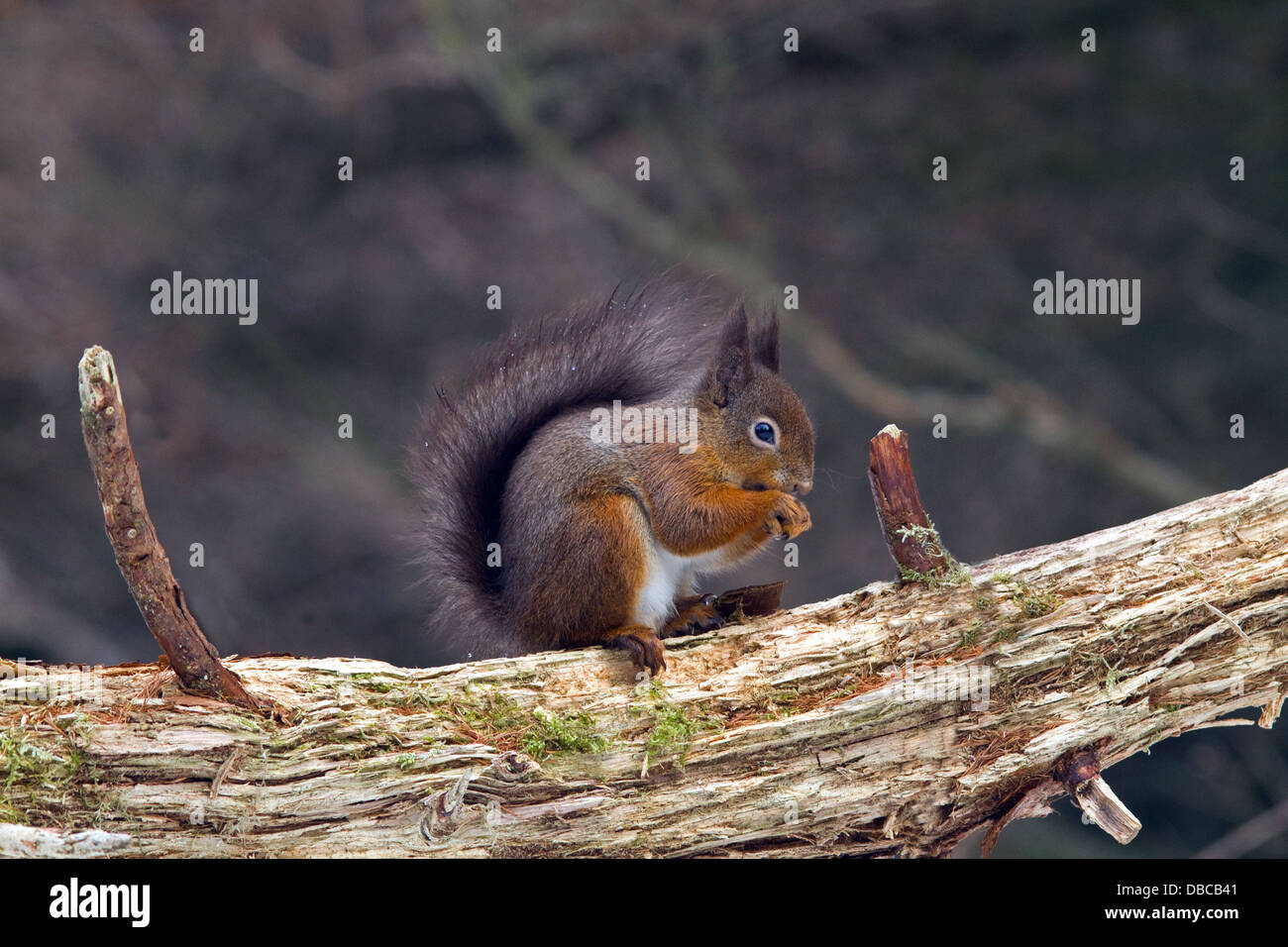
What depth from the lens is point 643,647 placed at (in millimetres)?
2504

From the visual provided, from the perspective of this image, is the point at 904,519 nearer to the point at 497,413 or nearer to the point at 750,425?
the point at 750,425

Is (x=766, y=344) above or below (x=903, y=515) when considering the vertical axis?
above

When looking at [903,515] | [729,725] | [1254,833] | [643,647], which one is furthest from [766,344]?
[1254,833]

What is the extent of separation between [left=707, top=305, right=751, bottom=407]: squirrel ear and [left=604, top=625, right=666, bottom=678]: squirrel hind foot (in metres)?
0.60

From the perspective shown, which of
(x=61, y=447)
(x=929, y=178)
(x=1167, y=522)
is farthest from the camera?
(x=929, y=178)

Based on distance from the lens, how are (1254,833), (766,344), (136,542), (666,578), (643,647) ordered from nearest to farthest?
(136,542) → (643,647) → (666,578) → (766,344) → (1254,833)

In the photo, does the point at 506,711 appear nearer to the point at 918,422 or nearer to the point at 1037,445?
the point at 918,422

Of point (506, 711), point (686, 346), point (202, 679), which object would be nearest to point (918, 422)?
point (686, 346)

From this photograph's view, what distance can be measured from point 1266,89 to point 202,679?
5.46 m

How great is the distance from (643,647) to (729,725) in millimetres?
244

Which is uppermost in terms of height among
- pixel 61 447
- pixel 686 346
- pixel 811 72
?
pixel 811 72

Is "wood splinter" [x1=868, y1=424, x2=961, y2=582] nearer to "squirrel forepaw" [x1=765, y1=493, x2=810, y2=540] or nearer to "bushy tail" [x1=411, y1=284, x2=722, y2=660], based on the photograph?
"squirrel forepaw" [x1=765, y1=493, x2=810, y2=540]

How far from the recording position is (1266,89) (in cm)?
558

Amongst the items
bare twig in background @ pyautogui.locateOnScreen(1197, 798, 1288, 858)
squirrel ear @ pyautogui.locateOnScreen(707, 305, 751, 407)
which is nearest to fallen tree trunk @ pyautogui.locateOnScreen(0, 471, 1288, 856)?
squirrel ear @ pyautogui.locateOnScreen(707, 305, 751, 407)
